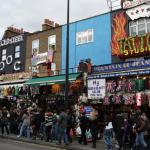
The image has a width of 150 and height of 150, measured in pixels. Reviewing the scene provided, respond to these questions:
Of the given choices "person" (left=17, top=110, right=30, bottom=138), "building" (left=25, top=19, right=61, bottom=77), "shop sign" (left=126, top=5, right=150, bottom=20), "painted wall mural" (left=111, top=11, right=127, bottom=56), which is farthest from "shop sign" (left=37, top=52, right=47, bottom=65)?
"shop sign" (left=126, top=5, right=150, bottom=20)

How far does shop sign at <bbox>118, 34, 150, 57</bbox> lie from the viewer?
21891 millimetres

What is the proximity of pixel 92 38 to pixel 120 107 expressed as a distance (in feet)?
21.0

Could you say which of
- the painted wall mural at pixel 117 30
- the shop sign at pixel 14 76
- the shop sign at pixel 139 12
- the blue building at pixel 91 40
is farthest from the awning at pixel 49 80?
the shop sign at pixel 139 12

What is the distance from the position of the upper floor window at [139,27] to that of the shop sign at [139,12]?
0.32 m

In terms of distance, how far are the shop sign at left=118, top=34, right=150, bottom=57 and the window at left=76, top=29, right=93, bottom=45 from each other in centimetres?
343

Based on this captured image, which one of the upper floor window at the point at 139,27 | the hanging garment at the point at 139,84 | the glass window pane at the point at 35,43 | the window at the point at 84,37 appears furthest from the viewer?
the glass window pane at the point at 35,43

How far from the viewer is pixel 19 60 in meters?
31.9

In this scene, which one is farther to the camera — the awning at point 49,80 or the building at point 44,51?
the building at point 44,51

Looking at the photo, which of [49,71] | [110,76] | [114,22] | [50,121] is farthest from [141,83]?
[49,71]

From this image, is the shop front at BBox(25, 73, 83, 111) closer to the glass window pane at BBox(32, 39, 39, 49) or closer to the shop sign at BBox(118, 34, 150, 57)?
the shop sign at BBox(118, 34, 150, 57)

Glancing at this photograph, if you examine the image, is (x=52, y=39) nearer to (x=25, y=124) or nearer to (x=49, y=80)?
(x=49, y=80)

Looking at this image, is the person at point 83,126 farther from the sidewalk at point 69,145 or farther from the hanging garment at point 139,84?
the hanging garment at point 139,84

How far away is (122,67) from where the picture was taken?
65.2 ft

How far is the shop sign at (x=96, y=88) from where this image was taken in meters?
20.8
